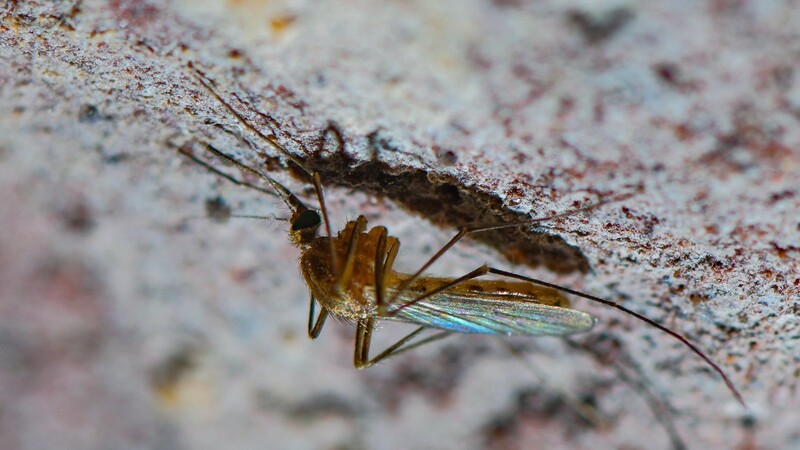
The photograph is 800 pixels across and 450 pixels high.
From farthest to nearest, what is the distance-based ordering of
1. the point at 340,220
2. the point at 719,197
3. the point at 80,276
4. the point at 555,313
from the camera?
1. the point at 80,276
2. the point at 340,220
3. the point at 555,313
4. the point at 719,197

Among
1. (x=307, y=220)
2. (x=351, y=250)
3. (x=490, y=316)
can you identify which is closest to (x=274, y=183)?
(x=307, y=220)

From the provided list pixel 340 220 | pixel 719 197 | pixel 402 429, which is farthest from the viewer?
pixel 402 429

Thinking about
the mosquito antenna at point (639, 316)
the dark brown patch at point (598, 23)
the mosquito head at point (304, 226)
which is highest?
the dark brown patch at point (598, 23)

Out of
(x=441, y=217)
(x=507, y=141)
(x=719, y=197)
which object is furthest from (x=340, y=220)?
(x=719, y=197)

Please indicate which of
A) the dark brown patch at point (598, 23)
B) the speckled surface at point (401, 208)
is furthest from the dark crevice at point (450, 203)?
the dark brown patch at point (598, 23)

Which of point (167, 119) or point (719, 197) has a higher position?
point (719, 197)

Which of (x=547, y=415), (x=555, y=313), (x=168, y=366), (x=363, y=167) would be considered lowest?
(x=168, y=366)

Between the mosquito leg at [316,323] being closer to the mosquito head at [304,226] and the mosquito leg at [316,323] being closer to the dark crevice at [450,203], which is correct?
the mosquito head at [304,226]

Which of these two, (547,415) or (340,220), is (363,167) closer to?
(340,220)
